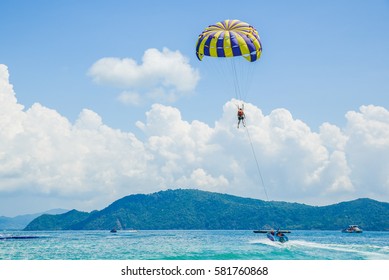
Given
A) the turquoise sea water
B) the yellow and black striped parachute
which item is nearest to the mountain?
the turquoise sea water

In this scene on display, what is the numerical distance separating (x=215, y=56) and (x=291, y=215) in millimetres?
141830

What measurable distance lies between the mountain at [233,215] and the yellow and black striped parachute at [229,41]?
417 feet

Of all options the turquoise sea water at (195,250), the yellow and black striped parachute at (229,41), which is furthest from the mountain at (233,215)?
the yellow and black striped parachute at (229,41)

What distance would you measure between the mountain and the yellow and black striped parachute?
126953mm

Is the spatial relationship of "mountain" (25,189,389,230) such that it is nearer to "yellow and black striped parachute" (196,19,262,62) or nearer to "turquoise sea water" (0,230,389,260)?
"turquoise sea water" (0,230,389,260)

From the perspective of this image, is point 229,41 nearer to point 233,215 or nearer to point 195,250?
point 195,250

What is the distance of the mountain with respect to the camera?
14875 centimetres

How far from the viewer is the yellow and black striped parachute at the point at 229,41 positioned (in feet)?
84.6

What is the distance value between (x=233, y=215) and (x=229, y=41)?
15239 centimetres

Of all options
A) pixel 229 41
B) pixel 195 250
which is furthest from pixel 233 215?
pixel 229 41

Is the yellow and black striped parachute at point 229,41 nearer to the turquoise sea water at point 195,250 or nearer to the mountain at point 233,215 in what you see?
the turquoise sea water at point 195,250
